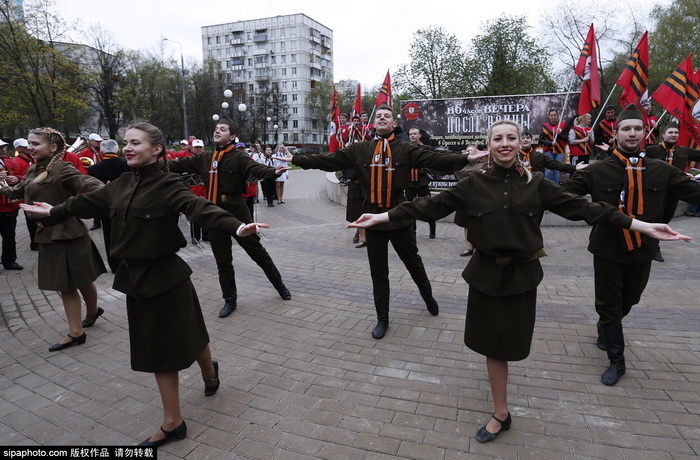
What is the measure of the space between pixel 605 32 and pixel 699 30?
6.70 metres

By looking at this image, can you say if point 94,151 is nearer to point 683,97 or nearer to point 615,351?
point 615,351

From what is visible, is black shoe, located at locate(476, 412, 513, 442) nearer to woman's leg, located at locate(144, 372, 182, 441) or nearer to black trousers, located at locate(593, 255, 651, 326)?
black trousers, located at locate(593, 255, 651, 326)

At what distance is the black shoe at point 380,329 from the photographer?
4.82 meters

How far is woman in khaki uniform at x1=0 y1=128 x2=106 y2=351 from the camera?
457 cm

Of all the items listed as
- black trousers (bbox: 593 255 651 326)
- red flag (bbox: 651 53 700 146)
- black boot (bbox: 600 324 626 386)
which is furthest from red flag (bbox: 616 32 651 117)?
black boot (bbox: 600 324 626 386)

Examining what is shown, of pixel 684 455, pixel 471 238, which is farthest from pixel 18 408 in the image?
pixel 684 455

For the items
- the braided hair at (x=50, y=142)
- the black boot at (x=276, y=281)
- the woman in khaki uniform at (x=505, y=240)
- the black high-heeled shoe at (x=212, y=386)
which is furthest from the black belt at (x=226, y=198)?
the woman in khaki uniform at (x=505, y=240)

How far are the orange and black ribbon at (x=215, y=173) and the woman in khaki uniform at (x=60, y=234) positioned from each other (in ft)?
4.42

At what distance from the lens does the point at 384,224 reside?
360 cm

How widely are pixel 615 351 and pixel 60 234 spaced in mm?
5517

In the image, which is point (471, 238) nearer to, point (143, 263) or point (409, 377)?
point (409, 377)

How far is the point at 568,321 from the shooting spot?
5223mm

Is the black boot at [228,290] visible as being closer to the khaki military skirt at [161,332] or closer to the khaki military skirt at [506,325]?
the khaki military skirt at [161,332]

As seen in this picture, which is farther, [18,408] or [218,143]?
[218,143]
